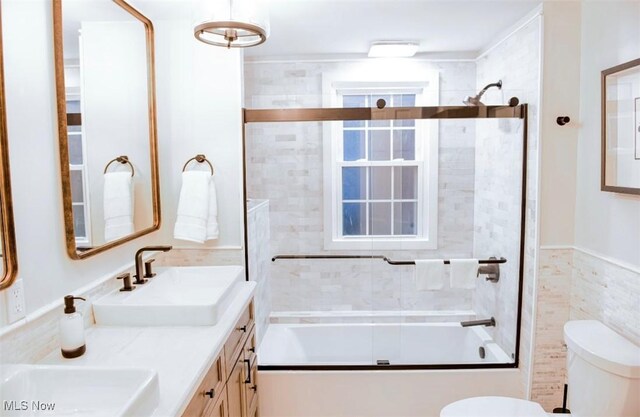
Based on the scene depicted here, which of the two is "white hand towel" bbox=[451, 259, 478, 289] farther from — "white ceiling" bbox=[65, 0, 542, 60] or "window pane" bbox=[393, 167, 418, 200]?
"white ceiling" bbox=[65, 0, 542, 60]

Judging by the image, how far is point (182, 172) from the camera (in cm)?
238

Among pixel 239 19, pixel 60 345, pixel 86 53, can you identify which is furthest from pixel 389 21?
pixel 60 345

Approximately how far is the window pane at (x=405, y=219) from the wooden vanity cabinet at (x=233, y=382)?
1.30m

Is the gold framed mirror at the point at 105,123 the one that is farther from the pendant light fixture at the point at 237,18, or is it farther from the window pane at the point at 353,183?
the window pane at the point at 353,183

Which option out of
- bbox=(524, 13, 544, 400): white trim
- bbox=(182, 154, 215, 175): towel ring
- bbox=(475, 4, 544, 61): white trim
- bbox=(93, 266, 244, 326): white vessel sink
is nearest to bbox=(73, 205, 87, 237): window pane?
bbox=(93, 266, 244, 326): white vessel sink

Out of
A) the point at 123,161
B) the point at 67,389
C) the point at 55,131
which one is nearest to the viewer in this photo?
the point at 67,389

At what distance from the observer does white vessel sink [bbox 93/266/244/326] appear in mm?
1594

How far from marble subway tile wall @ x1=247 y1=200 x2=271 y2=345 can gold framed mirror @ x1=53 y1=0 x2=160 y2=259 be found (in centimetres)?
58

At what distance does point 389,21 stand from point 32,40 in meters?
1.83

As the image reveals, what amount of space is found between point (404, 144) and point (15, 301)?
2363mm

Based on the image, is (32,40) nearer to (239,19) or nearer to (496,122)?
(239,19)

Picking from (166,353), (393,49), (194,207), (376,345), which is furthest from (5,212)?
(393,49)

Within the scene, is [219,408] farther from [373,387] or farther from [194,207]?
[373,387]

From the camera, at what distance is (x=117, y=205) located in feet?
6.28
